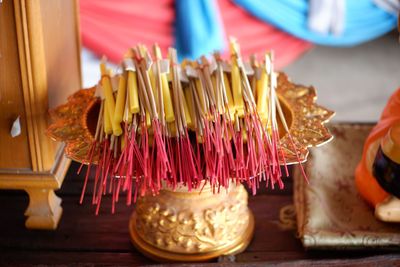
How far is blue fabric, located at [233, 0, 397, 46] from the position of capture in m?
2.06

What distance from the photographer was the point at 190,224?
877mm

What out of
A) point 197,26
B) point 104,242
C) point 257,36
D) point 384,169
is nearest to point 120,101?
point 104,242

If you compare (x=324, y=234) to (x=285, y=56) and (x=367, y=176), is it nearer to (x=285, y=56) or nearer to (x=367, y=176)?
(x=367, y=176)

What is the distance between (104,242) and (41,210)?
116mm

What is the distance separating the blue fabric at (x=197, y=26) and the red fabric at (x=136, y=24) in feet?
0.16

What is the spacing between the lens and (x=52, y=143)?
3.11 ft

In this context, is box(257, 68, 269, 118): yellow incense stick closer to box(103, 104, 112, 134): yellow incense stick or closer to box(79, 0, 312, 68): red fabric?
box(103, 104, 112, 134): yellow incense stick

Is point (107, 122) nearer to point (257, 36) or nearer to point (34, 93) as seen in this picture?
point (34, 93)

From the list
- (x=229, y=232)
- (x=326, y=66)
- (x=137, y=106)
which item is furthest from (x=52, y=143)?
(x=326, y=66)

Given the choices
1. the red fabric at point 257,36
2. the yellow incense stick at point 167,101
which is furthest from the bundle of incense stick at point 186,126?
the red fabric at point 257,36

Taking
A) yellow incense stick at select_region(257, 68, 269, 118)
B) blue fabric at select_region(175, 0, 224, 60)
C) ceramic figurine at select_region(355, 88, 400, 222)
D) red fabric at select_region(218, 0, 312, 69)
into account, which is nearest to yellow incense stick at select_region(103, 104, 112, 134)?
yellow incense stick at select_region(257, 68, 269, 118)

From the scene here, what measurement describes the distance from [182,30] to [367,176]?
1143 mm

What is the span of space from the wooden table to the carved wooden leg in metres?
0.01

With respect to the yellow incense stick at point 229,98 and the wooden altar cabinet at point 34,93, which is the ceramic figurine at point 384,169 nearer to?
the yellow incense stick at point 229,98
